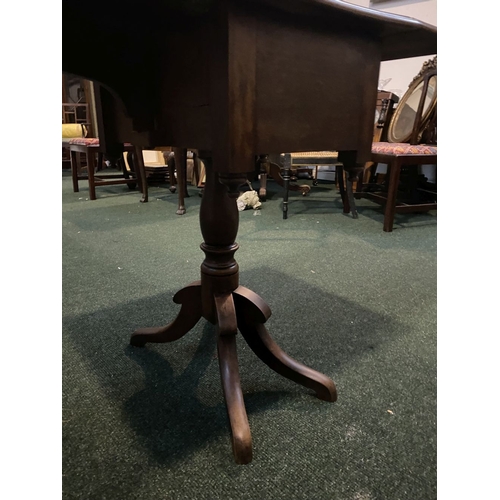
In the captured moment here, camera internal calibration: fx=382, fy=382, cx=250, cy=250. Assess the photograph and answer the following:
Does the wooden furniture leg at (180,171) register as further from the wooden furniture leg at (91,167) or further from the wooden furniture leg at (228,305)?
the wooden furniture leg at (228,305)

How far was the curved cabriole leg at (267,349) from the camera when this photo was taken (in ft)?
2.97

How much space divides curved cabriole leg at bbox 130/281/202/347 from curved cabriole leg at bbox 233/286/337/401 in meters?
0.13

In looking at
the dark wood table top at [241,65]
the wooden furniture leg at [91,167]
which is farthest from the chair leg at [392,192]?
the wooden furniture leg at [91,167]

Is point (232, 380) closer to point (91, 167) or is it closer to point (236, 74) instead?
point (236, 74)

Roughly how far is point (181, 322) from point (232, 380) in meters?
0.28

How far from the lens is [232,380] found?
852 mm

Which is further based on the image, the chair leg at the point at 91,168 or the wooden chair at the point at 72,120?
the wooden chair at the point at 72,120

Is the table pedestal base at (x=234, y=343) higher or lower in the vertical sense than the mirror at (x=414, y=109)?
lower

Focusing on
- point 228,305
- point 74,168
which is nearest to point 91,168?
point 74,168

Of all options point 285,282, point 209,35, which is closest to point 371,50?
point 209,35

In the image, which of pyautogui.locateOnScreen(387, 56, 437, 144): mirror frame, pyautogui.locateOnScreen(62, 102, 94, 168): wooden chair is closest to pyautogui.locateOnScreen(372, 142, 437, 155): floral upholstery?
pyautogui.locateOnScreen(387, 56, 437, 144): mirror frame

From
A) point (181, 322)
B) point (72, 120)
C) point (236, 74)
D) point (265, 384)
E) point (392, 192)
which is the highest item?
point (72, 120)

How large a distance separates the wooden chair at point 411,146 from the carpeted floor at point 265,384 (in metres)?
0.52

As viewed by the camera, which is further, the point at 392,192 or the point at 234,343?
the point at 392,192
